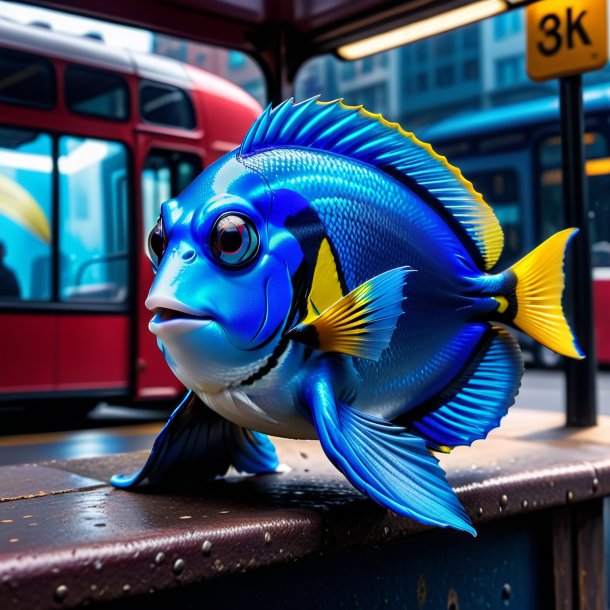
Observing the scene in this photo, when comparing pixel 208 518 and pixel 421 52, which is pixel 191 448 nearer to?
pixel 208 518

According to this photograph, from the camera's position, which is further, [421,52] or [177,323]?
[421,52]

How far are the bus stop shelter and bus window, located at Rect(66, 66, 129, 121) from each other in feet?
11.3

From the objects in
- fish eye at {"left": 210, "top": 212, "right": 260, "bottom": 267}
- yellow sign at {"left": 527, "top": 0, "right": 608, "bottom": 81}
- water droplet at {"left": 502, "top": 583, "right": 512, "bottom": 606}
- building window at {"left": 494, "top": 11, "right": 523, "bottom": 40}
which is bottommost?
water droplet at {"left": 502, "top": 583, "right": 512, "bottom": 606}

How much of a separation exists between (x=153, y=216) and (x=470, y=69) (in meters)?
13.7

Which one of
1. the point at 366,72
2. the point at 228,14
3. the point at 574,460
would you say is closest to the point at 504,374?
the point at 574,460

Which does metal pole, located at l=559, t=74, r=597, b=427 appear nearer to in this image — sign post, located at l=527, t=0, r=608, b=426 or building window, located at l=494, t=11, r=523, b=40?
sign post, located at l=527, t=0, r=608, b=426

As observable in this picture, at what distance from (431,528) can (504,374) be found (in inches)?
9.5

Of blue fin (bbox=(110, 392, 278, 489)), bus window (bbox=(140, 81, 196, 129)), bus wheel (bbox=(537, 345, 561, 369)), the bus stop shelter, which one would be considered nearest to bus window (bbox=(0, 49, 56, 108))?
bus window (bbox=(140, 81, 196, 129))

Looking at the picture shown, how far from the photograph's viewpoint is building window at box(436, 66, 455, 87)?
1518 centimetres

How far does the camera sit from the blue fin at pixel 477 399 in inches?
41.9

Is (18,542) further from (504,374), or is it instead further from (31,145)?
(31,145)

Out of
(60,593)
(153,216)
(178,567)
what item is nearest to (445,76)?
(153,216)

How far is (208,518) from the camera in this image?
931 millimetres

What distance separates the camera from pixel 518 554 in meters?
1.34
